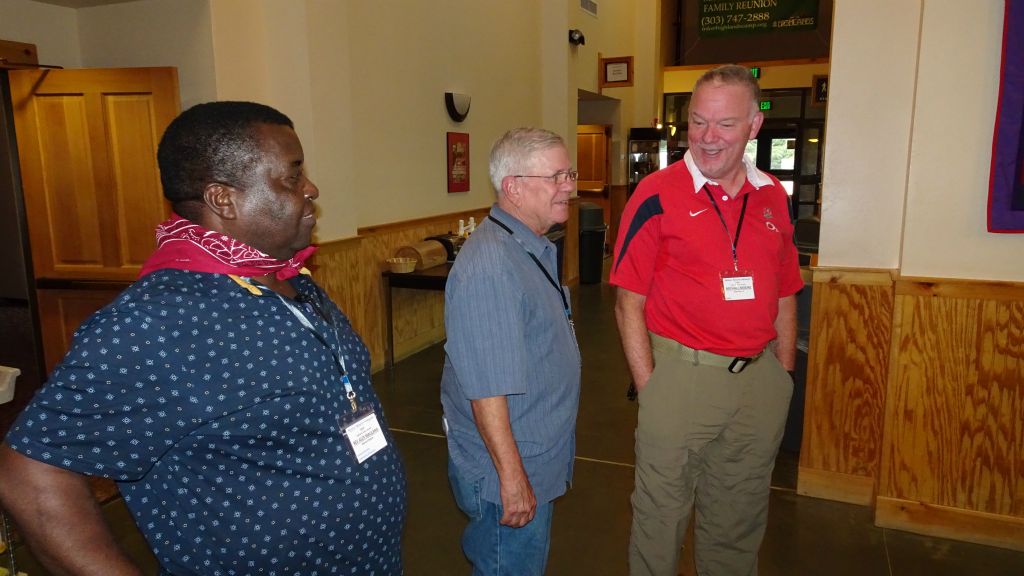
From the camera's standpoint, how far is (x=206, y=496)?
1066 millimetres

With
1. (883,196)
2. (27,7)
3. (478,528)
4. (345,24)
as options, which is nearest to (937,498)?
(883,196)

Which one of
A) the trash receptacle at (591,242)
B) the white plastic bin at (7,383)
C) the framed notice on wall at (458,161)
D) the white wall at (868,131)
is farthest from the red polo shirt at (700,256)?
the trash receptacle at (591,242)

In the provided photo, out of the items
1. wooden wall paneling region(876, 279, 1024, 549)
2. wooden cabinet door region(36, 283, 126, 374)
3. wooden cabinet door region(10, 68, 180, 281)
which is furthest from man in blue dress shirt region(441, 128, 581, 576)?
wooden cabinet door region(36, 283, 126, 374)

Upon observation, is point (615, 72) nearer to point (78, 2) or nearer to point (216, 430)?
point (78, 2)

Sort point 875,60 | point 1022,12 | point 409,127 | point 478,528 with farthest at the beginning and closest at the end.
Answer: point 409,127
point 875,60
point 1022,12
point 478,528

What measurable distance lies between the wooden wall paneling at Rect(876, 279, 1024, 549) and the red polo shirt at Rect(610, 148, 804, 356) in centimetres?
110

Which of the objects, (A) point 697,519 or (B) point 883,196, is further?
(B) point 883,196

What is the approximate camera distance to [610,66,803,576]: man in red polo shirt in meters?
2.06

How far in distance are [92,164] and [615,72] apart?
7743 mm

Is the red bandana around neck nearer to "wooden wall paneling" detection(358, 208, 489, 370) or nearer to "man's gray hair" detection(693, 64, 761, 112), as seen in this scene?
"man's gray hair" detection(693, 64, 761, 112)

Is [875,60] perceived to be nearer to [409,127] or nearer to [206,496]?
[206,496]

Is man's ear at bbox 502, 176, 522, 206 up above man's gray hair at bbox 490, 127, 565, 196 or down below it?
below

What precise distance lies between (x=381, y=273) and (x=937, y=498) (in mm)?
4021

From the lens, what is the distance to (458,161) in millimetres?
6547
